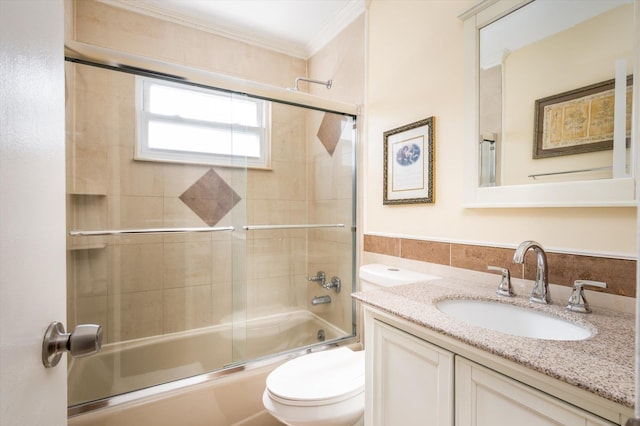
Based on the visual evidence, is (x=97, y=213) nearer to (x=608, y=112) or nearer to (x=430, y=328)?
(x=430, y=328)

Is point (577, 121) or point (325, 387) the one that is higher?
point (577, 121)

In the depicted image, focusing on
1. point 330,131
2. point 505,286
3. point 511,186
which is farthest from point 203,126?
point 505,286

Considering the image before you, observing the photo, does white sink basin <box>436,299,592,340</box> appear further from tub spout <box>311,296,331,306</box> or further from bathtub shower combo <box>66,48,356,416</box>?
tub spout <box>311,296,331,306</box>

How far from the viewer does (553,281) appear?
1.04 metres

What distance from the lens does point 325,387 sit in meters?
1.28

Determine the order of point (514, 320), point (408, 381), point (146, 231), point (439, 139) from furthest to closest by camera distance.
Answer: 1. point (146, 231)
2. point (439, 139)
3. point (514, 320)
4. point (408, 381)

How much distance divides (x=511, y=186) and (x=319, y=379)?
1165 millimetres

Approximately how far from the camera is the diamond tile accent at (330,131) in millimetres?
2180

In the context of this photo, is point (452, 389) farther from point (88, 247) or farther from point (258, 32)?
point (258, 32)

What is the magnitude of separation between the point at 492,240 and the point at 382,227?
A: 0.68 metres

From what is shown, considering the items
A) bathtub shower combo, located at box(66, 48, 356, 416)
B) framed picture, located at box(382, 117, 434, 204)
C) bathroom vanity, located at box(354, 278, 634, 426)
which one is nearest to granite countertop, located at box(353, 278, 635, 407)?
bathroom vanity, located at box(354, 278, 634, 426)

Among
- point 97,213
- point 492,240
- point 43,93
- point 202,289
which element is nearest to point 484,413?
point 492,240

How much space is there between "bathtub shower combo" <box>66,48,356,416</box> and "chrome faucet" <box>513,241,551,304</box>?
1249mm

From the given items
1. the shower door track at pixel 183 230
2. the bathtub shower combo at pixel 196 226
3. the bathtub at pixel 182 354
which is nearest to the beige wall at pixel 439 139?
Result: the bathtub shower combo at pixel 196 226
